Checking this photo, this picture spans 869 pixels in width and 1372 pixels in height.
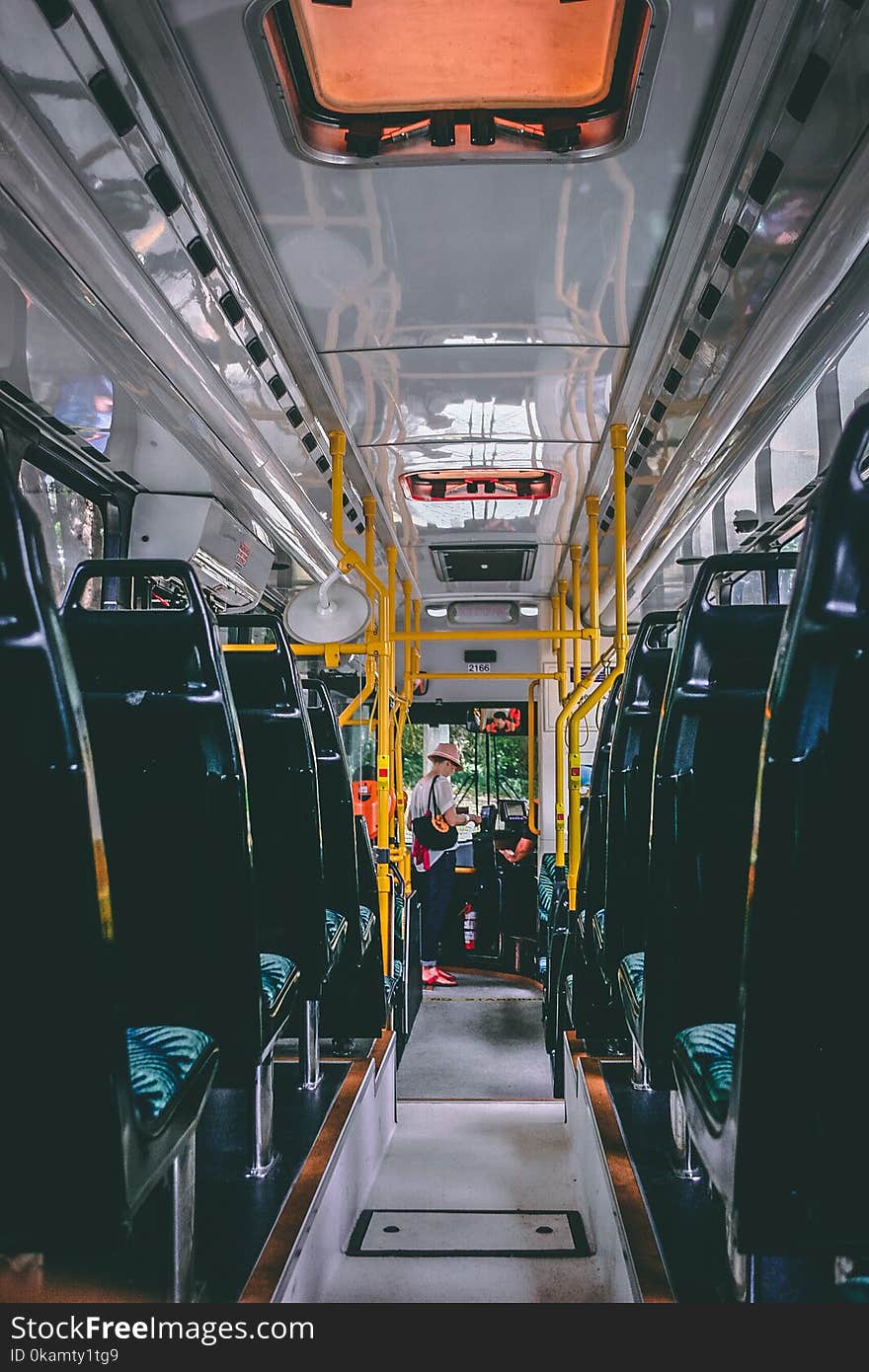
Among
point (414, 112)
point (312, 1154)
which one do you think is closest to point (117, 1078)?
point (312, 1154)

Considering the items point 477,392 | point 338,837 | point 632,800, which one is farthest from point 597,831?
point 477,392

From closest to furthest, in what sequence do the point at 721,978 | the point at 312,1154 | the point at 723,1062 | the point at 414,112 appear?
the point at 723,1062 < the point at 721,978 < the point at 414,112 < the point at 312,1154

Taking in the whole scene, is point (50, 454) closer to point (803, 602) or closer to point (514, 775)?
point (803, 602)

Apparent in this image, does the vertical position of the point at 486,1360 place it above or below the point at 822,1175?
below

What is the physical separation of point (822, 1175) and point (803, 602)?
2.22ft

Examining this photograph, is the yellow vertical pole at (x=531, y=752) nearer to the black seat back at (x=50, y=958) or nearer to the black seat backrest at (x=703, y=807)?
the black seat backrest at (x=703, y=807)

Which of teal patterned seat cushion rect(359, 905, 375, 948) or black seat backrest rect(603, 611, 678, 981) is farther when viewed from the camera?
teal patterned seat cushion rect(359, 905, 375, 948)

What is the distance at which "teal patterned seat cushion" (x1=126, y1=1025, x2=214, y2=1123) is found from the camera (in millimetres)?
1213

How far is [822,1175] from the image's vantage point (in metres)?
1.06

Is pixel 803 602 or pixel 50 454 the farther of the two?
pixel 50 454

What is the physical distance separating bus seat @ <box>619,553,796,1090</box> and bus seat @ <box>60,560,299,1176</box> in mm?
738

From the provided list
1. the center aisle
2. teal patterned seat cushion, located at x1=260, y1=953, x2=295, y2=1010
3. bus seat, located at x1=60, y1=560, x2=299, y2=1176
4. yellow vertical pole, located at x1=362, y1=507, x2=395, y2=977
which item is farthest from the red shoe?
bus seat, located at x1=60, y1=560, x2=299, y2=1176

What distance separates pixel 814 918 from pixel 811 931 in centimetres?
2

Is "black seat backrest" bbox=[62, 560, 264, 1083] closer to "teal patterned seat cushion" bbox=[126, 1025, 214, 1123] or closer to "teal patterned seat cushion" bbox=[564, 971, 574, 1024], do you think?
"teal patterned seat cushion" bbox=[126, 1025, 214, 1123]
